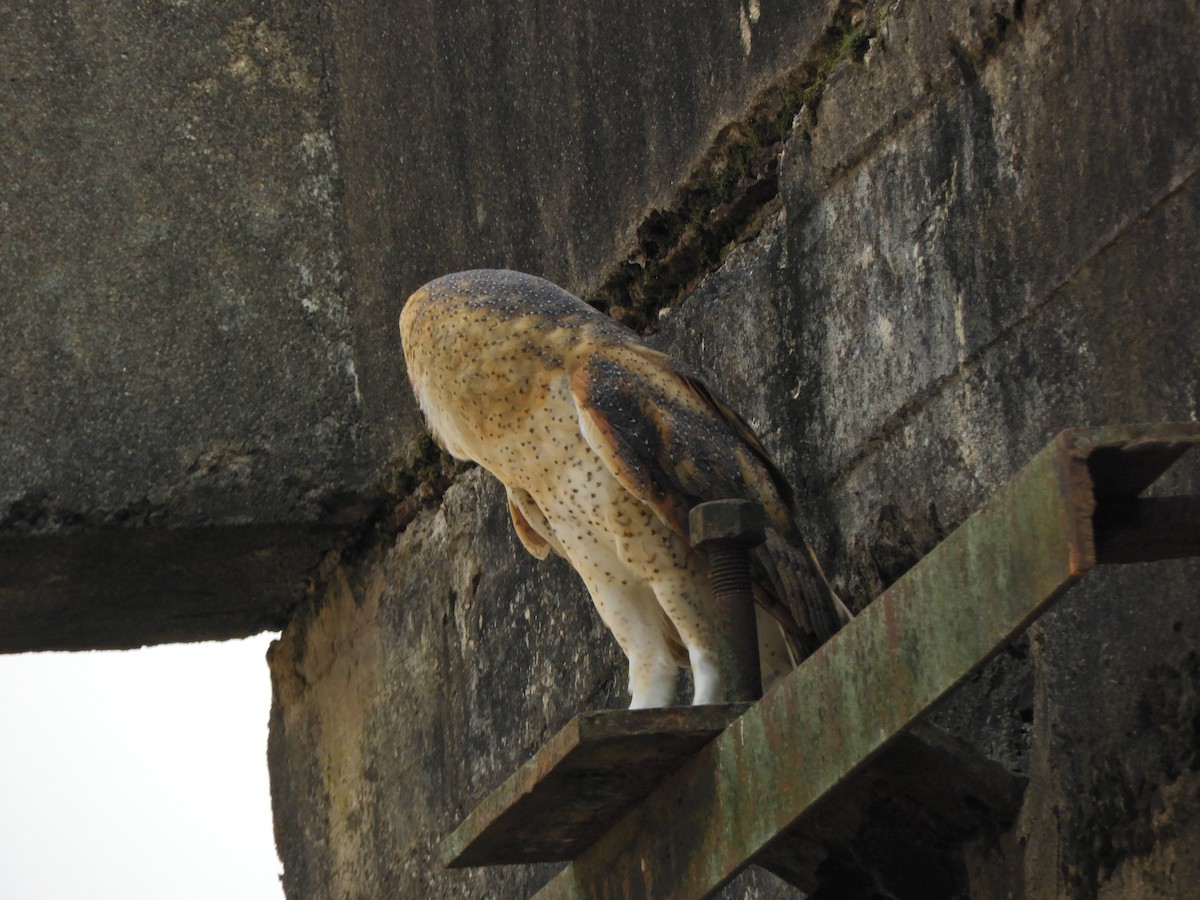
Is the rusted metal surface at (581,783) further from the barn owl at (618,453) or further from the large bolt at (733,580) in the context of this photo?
the barn owl at (618,453)

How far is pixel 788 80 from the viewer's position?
146 inches

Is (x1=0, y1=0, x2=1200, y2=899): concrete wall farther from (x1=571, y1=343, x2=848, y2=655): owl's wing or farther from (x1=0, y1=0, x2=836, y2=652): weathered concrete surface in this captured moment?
(x1=571, y1=343, x2=848, y2=655): owl's wing

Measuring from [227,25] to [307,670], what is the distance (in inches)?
67.6

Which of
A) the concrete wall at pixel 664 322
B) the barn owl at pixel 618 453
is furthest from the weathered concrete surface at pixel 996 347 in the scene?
the barn owl at pixel 618 453

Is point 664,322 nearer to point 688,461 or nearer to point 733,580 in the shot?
point 688,461

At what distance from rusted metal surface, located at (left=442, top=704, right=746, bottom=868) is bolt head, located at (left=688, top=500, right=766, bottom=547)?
9.4 inches

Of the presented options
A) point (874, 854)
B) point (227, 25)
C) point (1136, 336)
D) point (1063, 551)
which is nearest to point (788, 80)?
point (1136, 336)

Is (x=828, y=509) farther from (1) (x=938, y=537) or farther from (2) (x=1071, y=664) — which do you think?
(2) (x=1071, y=664)

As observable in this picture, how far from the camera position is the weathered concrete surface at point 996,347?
2705 millimetres

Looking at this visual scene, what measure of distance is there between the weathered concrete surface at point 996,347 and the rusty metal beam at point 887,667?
1.33 ft

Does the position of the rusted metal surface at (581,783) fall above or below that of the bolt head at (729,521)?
below

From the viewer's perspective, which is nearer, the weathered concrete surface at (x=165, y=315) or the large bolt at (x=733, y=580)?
the large bolt at (x=733, y=580)

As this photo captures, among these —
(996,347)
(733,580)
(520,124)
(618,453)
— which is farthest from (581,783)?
(520,124)

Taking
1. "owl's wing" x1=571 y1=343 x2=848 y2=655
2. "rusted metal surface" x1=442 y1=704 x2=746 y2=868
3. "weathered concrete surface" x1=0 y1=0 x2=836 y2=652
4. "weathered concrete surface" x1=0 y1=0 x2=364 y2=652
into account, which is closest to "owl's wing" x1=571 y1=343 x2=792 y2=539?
"owl's wing" x1=571 y1=343 x2=848 y2=655
